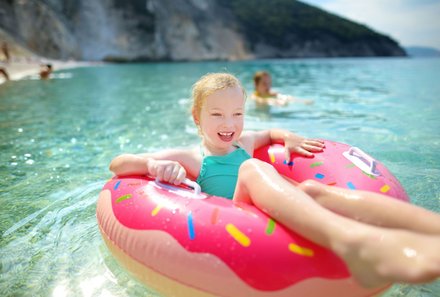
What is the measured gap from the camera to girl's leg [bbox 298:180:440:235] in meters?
1.35

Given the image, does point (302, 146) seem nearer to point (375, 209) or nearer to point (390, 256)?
point (375, 209)

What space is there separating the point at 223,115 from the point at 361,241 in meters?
1.04

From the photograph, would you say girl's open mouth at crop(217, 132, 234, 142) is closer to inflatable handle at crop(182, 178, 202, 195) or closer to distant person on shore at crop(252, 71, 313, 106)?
inflatable handle at crop(182, 178, 202, 195)

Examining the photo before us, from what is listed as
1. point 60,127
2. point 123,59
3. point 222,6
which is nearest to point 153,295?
point 60,127

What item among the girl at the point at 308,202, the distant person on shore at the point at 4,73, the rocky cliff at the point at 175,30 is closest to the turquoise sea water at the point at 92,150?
the girl at the point at 308,202

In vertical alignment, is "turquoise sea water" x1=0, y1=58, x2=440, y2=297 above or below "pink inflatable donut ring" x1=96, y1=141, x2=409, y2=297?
below

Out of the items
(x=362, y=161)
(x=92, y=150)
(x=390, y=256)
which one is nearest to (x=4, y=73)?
(x=92, y=150)

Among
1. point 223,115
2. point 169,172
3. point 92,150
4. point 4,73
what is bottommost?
point 4,73

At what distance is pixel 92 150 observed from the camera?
4.34 m

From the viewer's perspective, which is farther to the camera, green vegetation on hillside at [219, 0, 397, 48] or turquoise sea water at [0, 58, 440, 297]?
green vegetation on hillside at [219, 0, 397, 48]

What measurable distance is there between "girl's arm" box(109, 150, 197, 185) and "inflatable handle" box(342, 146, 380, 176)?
3.06 feet

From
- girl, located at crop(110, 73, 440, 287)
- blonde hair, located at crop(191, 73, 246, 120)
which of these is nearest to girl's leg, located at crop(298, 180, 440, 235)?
girl, located at crop(110, 73, 440, 287)

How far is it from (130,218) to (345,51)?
205 feet

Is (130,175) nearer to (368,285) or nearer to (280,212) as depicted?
(280,212)
